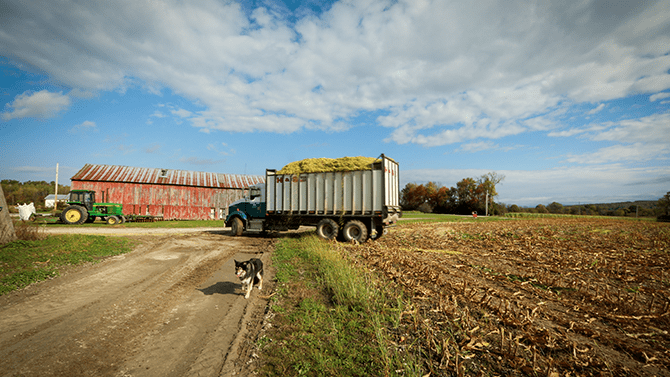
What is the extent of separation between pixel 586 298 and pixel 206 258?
10.5m

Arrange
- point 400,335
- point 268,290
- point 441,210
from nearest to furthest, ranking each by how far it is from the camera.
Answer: point 400,335
point 268,290
point 441,210

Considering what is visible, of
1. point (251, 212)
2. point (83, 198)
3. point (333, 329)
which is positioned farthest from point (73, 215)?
point (333, 329)

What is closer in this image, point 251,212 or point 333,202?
point 333,202

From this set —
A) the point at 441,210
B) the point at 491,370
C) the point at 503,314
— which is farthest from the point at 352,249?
the point at 441,210

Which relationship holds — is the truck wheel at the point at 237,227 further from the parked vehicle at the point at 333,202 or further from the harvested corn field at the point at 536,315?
the harvested corn field at the point at 536,315

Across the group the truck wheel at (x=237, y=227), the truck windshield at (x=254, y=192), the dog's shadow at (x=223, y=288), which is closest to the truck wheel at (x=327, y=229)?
the truck windshield at (x=254, y=192)

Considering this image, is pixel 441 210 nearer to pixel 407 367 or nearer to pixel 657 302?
pixel 657 302

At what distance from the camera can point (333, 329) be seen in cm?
421

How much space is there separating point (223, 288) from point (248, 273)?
101cm

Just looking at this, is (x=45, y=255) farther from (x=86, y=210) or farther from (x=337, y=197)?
(x=86, y=210)

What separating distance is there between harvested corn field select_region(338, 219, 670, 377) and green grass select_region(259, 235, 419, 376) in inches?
14.3

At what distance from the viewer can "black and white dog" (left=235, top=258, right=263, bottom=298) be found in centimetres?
596

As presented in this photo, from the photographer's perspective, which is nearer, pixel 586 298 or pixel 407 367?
pixel 407 367

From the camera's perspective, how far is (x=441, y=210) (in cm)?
6819
